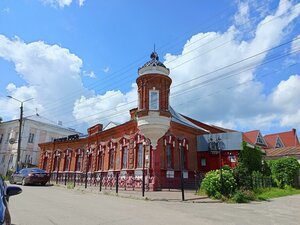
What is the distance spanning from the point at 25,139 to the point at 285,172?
121 ft

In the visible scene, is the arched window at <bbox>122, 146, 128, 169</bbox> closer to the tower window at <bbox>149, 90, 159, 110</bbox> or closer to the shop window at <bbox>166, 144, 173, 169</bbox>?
the shop window at <bbox>166, 144, 173, 169</bbox>

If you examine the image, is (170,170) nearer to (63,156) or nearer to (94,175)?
(94,175)

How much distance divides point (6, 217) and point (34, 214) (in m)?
5.52

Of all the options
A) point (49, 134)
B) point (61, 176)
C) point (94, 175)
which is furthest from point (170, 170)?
point (49, 134)

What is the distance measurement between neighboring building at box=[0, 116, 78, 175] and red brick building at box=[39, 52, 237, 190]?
61.6 feet

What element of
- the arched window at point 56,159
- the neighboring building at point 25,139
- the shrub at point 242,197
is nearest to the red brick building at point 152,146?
the shrub at point 242,197

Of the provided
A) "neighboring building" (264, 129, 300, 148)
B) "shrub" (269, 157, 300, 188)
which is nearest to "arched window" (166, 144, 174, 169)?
"shrub" (269, 157, 300, 188)

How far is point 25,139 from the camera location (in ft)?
142

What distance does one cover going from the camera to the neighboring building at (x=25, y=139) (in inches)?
1700

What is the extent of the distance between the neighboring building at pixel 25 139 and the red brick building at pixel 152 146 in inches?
739

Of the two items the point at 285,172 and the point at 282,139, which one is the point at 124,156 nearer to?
the point at 285,172

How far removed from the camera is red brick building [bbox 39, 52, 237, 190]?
2169cm

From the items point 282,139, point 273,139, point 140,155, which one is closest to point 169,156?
point 140,155

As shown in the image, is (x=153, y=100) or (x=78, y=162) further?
(x=78, y=162)
